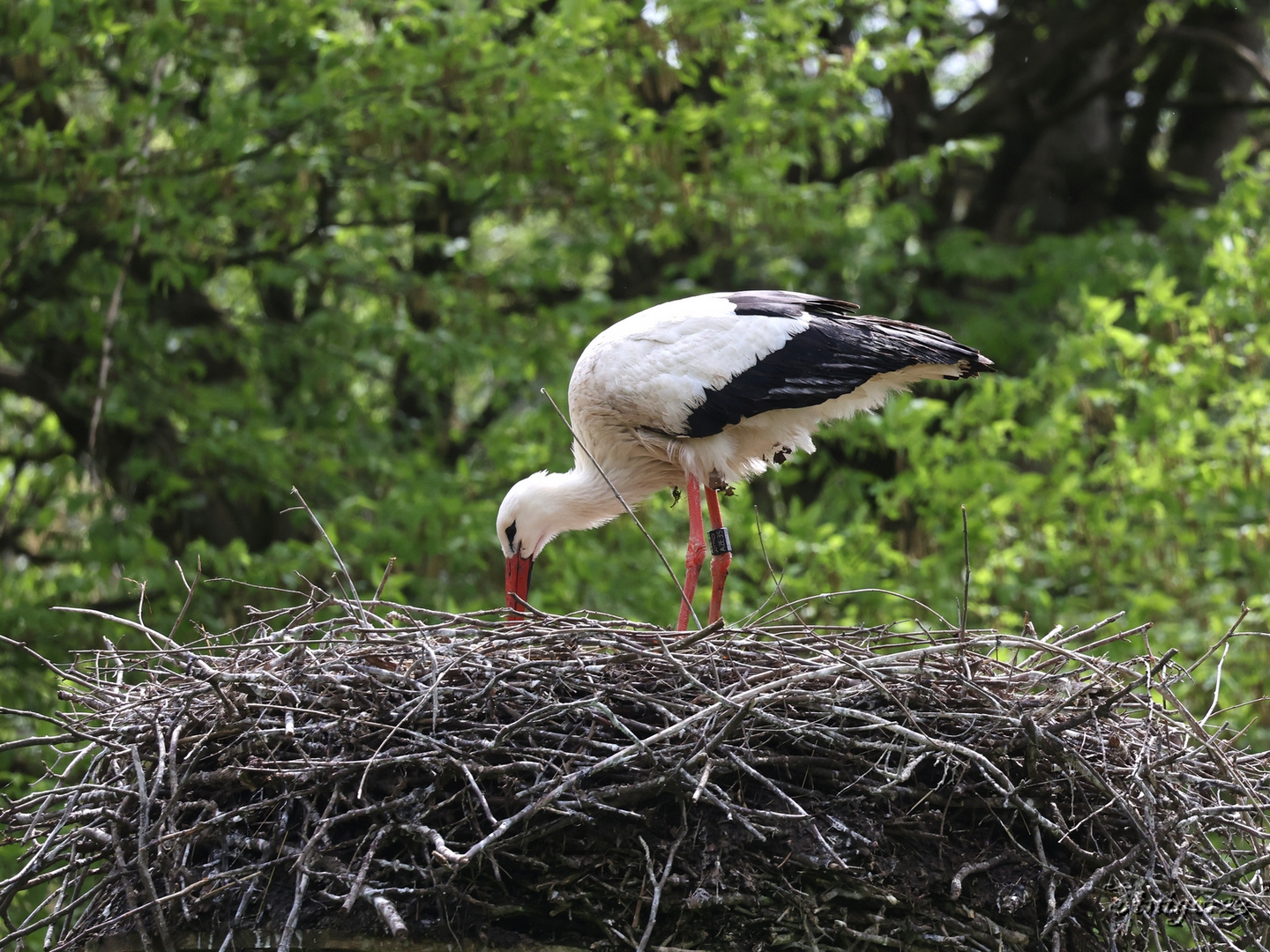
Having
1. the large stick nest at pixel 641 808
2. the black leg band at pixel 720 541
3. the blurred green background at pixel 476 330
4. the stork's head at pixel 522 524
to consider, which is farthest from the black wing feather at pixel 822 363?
the blurred green background at pixel 476 330

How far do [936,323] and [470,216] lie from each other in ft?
13.7

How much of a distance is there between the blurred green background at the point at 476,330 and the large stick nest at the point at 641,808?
3.44m

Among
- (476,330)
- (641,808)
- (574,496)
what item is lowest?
(476,330)

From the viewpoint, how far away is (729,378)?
4586 millimetres

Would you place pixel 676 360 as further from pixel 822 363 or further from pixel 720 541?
pixel 720 541

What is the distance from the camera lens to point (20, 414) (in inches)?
381

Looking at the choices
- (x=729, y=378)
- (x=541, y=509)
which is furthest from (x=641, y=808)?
(x=541, y=509)

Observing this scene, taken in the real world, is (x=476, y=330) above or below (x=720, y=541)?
below

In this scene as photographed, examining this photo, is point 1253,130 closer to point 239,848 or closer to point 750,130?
point 750,130

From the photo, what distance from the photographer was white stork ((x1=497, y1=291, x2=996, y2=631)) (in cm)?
453

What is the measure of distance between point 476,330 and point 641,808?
569cm

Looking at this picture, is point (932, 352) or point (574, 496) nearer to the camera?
point (932, 352)

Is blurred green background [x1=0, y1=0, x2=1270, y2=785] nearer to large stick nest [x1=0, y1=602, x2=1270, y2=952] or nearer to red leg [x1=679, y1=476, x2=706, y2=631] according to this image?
red leg [x1=679, y1=476, x2=706, y2=631]

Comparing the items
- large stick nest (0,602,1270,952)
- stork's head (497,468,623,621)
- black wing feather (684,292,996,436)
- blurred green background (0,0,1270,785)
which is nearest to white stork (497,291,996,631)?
black wing feather (684,292,996,436)
